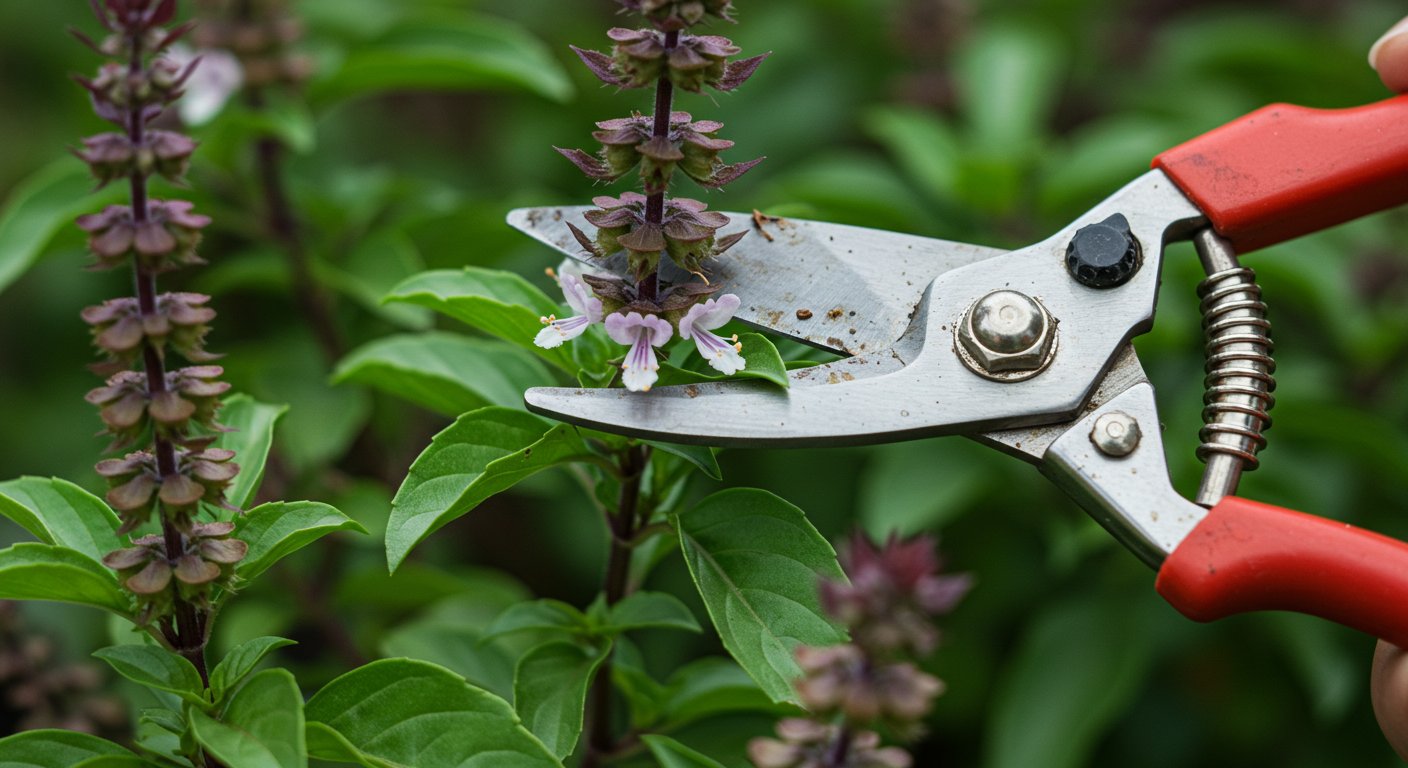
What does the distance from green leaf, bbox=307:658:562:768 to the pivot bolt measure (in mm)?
728

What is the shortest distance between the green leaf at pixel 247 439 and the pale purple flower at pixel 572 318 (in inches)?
14.3

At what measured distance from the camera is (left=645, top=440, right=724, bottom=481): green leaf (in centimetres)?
140

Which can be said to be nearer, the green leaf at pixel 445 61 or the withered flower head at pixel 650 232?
the withered flower head at pixel 650 232

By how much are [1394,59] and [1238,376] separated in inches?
25.6

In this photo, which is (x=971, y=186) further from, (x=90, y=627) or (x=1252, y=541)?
(x=90, y=627)

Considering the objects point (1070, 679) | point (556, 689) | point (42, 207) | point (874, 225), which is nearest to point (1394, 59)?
point (874, 225)

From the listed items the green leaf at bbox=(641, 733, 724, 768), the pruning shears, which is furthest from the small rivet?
the green leaf at bbox=(641, 733, 724, 768)

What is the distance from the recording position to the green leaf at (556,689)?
1.43 meters

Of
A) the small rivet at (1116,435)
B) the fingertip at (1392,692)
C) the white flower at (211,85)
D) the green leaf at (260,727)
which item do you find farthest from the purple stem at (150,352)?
the fingertip at (1392,692)

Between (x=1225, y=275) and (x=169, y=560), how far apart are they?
4.33ft

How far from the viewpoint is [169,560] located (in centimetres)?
127

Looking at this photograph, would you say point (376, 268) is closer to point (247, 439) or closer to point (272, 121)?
point (272, 121)

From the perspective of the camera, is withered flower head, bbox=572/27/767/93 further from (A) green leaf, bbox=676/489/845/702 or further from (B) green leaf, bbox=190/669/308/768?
(B) green leaf, bbox=190/669/308/768

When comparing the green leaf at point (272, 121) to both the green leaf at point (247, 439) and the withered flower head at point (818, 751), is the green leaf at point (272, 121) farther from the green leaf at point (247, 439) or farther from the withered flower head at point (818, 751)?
the withered flower head at point (818, 751)
